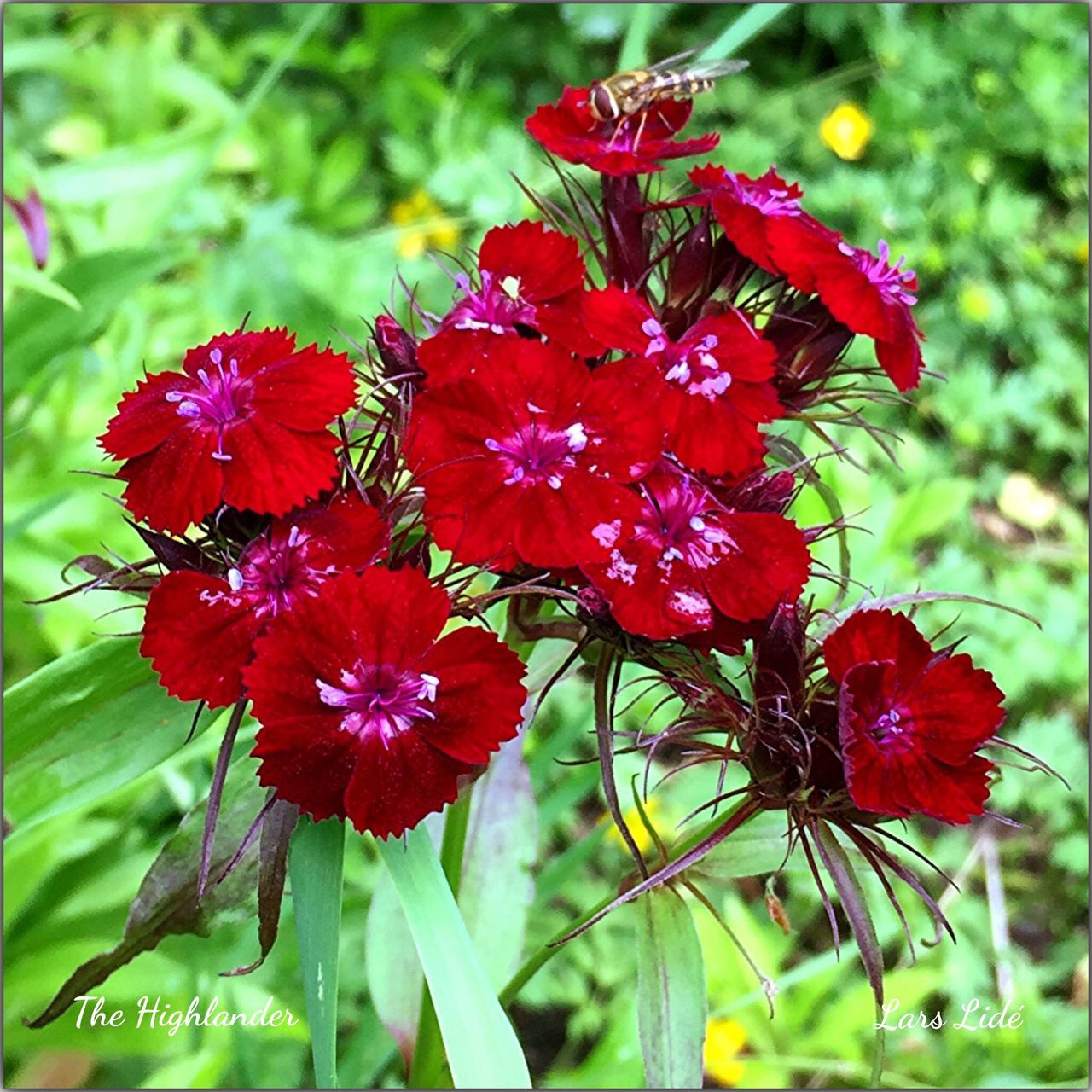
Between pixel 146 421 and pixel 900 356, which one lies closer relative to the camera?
pixel 146 421

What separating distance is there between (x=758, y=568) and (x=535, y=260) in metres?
0.31

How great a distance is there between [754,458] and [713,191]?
0.84 feet

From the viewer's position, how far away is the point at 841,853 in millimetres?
730

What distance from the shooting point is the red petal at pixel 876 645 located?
70 centimetres

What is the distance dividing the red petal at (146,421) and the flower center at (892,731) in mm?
485

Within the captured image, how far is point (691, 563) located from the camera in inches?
28.2

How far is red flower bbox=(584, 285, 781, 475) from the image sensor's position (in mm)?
755

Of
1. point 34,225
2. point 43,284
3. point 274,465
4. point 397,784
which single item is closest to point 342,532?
point 274,465

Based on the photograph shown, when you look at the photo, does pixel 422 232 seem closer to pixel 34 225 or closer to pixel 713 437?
pixel 34 225

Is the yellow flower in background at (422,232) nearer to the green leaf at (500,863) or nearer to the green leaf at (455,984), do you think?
the green leaf at (500,863)

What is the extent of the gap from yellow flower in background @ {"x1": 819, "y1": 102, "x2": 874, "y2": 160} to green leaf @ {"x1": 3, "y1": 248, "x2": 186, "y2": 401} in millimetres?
1755

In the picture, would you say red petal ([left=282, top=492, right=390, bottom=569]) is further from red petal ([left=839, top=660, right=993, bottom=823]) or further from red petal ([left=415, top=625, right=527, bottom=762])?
red petal ([left=839, top=660, right=993, bottom=823])

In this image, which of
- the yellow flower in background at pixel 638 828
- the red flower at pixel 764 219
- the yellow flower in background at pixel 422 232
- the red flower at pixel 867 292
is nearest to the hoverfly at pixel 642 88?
the red flower at pixel 764 219

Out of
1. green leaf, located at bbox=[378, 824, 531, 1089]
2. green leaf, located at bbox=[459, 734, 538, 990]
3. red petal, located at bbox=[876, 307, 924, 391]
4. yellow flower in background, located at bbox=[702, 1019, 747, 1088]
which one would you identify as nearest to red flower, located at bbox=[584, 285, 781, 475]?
red petal, located at bbox=[876, 307, 924, 391]
